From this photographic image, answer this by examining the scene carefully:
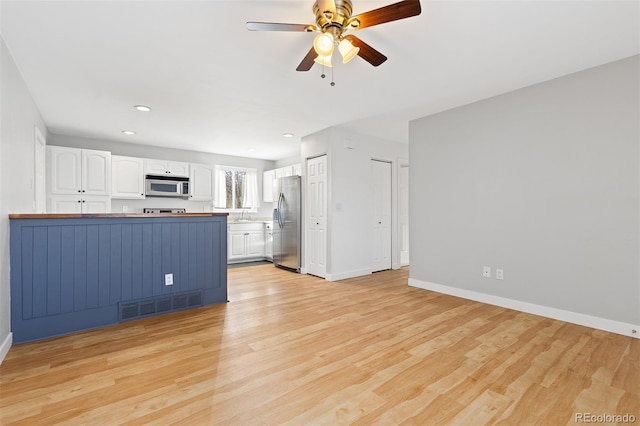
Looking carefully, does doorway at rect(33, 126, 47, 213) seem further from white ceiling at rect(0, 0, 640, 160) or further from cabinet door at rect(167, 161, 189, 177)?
cabinet door at rect(167, 161, 189, 177)

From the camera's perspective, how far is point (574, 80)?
2916 millimetres

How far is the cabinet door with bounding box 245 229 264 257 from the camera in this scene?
6.60 m

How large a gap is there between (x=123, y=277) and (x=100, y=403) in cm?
158

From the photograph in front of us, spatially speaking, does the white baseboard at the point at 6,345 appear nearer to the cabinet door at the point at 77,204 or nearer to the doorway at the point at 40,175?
the doorway at the point at 40,175

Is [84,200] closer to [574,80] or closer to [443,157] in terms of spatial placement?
[443,157]

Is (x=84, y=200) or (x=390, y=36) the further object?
(x=84, y=200)

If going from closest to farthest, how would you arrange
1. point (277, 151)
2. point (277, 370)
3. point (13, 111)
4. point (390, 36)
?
point (277, 370), point (390, 36), point (13, 111), point (277, 151)

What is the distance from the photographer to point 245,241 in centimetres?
655

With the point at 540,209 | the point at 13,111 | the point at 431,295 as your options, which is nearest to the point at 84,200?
the point at 13,111

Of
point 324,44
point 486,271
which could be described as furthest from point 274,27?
point 486,271

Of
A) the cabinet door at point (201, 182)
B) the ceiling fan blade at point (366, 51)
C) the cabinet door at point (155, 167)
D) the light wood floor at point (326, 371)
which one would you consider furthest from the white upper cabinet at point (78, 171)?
the ceiling fan blade at point (366, 51)

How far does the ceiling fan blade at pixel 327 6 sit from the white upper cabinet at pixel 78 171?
504 centimetres

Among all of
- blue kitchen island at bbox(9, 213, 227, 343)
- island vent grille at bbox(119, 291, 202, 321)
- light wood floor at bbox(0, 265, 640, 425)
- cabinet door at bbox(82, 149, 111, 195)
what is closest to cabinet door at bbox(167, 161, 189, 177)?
cabinet door at bbox(82, 149, 111, 195)

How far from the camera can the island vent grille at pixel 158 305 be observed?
300 cm
